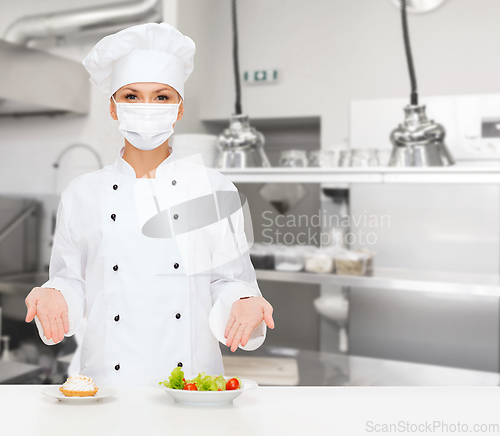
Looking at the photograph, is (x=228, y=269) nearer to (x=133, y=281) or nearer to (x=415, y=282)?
(x=133, y=281)

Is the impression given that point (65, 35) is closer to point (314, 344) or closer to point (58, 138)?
point (58, 138)

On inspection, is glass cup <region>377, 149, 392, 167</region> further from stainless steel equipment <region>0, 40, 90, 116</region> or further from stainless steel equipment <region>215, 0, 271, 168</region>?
stainless steel equipment <region>0, 40, 90, 116</region>

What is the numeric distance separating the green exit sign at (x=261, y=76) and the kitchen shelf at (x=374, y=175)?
99 cm

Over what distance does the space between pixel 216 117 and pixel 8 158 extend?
0.97m

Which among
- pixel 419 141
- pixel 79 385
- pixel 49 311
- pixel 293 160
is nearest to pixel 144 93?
pixel 49 311

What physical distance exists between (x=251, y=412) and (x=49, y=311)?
17.0 inches

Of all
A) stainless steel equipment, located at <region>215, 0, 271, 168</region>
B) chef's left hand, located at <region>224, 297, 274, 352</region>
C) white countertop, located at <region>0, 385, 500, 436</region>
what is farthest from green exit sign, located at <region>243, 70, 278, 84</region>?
white countertop, located at <region>0, 385, 500, 436</region>

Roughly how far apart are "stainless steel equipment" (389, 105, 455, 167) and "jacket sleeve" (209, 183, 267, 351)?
27.9 inches

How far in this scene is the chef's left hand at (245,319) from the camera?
930 millimetres

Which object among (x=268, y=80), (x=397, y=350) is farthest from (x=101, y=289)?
(x=268, y=80)

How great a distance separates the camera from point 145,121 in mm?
1047

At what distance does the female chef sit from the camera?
106cm

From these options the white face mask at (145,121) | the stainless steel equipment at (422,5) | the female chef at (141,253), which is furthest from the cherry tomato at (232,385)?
the stainless steel equipment at (422,5)

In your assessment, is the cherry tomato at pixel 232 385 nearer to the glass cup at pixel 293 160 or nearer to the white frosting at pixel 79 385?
Answer: the white frosting at pixel 79 385
